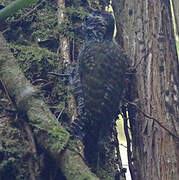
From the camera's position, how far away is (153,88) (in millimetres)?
2484

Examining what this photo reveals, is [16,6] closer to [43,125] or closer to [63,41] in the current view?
[43,125]

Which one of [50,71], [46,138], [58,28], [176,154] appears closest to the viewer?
[46,138]

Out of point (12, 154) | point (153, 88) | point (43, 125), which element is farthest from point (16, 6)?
point (153, 88)

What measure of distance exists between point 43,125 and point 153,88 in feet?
2.45

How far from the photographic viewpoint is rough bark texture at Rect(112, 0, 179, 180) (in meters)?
2.41

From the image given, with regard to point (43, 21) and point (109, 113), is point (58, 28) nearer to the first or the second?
point (43, 21)

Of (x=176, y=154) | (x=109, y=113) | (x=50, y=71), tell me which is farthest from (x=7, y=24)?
(x=176, y=154)

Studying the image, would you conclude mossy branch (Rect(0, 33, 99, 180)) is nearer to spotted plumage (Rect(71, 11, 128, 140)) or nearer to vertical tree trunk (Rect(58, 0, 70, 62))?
spotted plumage (Rect(71, 11, 128, 140))

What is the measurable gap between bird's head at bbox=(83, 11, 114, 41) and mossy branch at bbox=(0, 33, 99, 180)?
60 cm

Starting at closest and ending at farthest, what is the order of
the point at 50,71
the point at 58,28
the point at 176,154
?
the point at 176,154
the point at 50,71
the point at 58,28

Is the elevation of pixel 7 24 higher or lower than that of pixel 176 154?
higher

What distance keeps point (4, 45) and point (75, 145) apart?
2.73 ft

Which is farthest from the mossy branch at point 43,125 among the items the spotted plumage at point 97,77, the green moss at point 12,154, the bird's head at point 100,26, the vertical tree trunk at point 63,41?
the bird's head at point 100,26

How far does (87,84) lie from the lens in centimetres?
251
